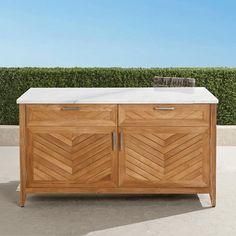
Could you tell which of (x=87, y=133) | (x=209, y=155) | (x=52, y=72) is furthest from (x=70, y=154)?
(x=52, y=72)

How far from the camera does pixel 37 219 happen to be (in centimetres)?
520

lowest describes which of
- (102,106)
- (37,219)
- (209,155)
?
(37,219)

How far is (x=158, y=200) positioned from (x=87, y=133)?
3.00 ft

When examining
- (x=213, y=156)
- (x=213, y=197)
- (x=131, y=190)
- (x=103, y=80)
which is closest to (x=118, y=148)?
(x=131, y=190)

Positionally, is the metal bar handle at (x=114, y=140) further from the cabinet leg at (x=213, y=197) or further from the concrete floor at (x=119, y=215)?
the cabinet leg at (x=213, y=197)

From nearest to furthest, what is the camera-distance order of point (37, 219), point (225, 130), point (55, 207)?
point (37, 219) < point (55, 207) < point (225, 130)

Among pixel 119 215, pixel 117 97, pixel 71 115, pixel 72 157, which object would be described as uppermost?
pixel 117 97

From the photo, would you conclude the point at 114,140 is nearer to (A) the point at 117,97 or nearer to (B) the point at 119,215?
(A) the point at 117,97

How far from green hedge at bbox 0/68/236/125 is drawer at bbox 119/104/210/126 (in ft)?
11.7

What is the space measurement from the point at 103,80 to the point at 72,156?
11.9ft

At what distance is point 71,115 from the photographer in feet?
17.8

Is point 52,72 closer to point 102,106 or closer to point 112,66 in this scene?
point 112,66

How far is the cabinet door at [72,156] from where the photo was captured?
5461mm

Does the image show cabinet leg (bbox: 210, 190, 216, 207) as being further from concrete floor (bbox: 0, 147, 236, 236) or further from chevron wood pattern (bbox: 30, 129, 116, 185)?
chevron wood pattern (bbox: 30, 129, 116, 185)
